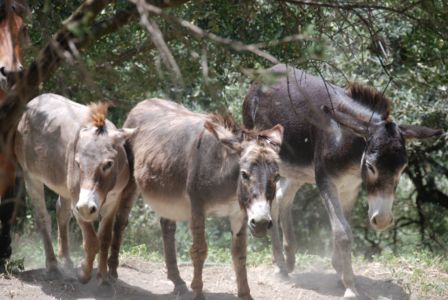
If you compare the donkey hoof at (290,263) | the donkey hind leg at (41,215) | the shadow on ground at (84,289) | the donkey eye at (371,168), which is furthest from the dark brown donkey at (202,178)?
the donkey hoof at (290,263)

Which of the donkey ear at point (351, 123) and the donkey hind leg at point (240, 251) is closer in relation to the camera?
the donkey hind leg at point (240, 251)

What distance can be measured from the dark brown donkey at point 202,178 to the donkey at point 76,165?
12.9 inches

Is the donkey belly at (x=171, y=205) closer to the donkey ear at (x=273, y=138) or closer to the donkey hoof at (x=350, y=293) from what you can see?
the donkey ear at (x=273, y=138)

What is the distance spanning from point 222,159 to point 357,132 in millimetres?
1431

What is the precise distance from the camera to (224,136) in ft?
22.4

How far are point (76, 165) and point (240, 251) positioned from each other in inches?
61.7

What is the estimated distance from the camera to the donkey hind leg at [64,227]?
802 cm

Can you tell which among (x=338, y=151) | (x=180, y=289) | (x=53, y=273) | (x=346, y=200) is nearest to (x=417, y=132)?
(x=338, y=151)

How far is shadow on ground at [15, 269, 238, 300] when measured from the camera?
733 centimetres

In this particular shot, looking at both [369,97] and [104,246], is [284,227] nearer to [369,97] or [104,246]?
[369,97]

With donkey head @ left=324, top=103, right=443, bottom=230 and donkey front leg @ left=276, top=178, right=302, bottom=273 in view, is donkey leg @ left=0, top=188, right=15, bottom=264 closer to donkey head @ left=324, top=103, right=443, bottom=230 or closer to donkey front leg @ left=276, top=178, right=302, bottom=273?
donkey front leg @ left=276, top=178, right=302, bottom=273

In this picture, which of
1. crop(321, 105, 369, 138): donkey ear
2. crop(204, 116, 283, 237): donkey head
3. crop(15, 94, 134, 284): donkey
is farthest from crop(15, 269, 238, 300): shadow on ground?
crop(321, 105, 369, 138): donkey ear

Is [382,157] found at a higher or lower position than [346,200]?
higher

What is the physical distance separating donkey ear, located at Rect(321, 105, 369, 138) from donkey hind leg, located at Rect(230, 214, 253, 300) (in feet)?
4.55
